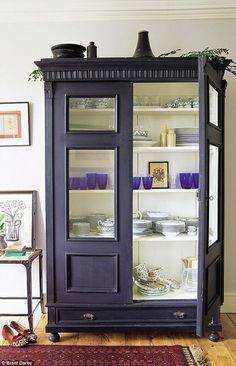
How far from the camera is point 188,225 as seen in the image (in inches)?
116

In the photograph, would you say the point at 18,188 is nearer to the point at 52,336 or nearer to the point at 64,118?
the point at 64,118

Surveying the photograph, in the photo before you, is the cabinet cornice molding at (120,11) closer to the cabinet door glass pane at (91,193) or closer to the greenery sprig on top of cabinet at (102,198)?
the greenery sprig on top of cabinet at (102,198)

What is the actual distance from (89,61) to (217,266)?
1.75 meters

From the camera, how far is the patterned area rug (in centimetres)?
238

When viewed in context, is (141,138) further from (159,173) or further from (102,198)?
(102,198)

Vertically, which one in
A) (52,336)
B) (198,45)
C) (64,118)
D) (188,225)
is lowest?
(52,336)

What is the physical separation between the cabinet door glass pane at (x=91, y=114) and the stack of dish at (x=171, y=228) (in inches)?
34.3

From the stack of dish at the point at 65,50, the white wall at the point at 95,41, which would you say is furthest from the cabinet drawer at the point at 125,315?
the stack of dish at the point at 65,50

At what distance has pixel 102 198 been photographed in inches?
107

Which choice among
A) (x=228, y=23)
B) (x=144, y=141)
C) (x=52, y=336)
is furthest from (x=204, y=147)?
(x=52, y=336)

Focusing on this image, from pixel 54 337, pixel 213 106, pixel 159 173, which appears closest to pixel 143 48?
pixel 213 106

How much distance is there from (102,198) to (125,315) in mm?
868

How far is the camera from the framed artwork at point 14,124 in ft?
10.5

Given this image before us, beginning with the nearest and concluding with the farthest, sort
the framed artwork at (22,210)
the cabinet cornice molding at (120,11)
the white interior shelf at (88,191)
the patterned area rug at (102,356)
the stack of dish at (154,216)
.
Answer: the patterned area rug at (102,356) → the white interior shelf at (88,191) → the stack of dish at (154,216) → the cabinet cornice molding at (120,11) → the framed artwork at (22,210)
